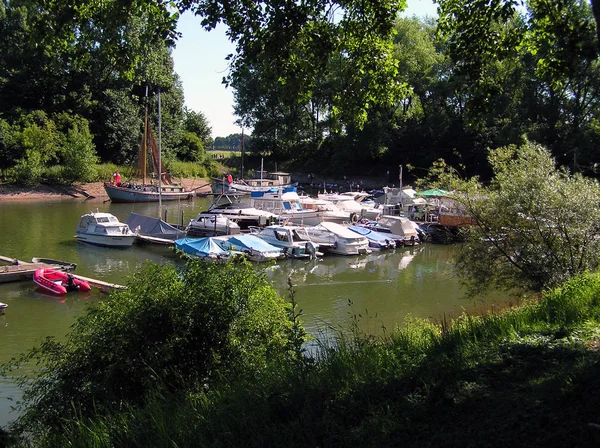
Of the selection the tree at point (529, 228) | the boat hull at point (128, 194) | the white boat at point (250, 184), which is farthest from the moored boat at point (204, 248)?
the white boat at point (250, 184)

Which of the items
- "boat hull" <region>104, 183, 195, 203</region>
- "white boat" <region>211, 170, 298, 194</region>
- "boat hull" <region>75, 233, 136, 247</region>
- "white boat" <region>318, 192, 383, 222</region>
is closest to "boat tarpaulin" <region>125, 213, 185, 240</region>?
"boat hull" <region>75, 233, 136, 247</region>

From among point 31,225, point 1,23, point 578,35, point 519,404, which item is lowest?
point 31,225

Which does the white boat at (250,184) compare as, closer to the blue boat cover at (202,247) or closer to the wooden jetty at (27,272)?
the blue boat cover at (202,247)

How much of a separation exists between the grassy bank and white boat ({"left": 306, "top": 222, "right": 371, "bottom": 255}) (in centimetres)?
2173

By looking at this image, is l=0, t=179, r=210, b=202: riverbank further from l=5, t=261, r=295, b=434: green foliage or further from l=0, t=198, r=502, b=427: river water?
l=5, t=261, r=295, b=434: green foliage

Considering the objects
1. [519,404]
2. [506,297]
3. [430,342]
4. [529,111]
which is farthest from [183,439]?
[529,111]

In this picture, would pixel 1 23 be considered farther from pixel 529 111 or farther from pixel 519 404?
pixel 519 404

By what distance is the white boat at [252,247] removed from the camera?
25047 millimetres

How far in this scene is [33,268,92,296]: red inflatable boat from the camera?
1892 cm

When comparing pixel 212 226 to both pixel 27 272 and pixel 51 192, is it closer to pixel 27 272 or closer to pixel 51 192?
pixel 27 272

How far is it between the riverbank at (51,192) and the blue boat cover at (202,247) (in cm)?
2285

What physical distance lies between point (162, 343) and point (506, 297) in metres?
14.1

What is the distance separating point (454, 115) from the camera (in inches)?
2562

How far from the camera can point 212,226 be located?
99.2 ft
